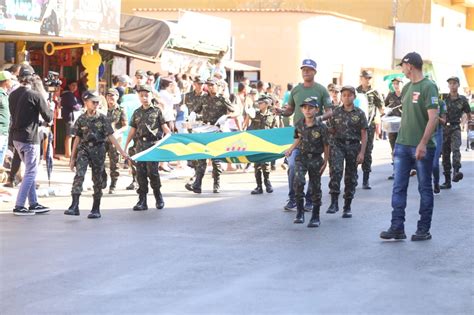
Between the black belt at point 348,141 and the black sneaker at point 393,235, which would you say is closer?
the black sneaker at point 393,235

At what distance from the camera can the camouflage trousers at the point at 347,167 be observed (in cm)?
1504

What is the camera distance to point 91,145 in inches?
581

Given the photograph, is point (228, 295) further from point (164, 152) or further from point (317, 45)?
point (317, 45)

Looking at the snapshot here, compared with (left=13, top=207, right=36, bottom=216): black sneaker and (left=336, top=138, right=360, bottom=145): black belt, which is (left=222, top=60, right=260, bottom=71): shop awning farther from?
(left=13, top=207, right=36, bottom=216): black sneaker

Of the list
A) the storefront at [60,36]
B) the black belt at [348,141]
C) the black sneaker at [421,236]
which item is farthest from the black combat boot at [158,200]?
the storefront at [60,36]

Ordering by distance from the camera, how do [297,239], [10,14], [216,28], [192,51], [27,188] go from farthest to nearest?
[216,28] < [192,51] < [10,14] < [27,188] < [297,239]

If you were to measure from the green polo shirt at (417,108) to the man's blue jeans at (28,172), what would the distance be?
4962 millimetres

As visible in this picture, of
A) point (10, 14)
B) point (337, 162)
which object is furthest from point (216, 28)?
point (337, 162)

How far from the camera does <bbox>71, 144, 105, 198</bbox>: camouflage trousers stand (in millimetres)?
14680

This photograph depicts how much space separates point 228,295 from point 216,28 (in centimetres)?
2393

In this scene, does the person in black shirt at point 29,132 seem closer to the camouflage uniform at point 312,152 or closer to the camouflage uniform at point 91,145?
the camouflage uniform at point 91,145

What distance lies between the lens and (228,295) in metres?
9.09

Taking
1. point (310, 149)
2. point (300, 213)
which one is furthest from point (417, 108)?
point (300, 213)

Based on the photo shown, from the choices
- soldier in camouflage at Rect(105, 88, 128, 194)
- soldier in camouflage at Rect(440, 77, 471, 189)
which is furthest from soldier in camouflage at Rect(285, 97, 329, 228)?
soldier in camouflage at Rect(440, 77, 471, 189)
